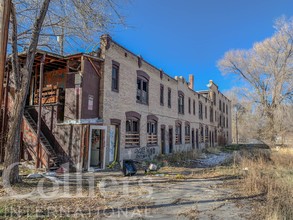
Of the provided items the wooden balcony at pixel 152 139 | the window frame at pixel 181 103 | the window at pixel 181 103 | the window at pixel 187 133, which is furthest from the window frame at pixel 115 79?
the window at pixel 187 133

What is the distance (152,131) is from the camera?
1891cm

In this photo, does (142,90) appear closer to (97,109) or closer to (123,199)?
(97,109)

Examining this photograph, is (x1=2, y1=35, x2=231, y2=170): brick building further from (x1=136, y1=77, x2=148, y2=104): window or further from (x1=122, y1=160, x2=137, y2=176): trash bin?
(x1=122, y1=160, x2=137, y2=176): trash bin

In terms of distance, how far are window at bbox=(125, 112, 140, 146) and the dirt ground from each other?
5.76 meters

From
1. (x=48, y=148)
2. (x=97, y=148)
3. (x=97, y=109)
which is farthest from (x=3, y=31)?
(x=97, y=148)

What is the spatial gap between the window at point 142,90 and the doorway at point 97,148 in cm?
483

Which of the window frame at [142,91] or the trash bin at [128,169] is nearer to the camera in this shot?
the trash bin at [128,169]

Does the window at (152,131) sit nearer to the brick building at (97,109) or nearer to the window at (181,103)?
the brick building at (97,109)

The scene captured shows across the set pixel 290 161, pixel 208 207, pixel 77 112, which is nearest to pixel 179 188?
pixel 208 207

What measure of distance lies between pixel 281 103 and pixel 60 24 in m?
30.0

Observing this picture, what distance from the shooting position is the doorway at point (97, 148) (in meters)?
12.7

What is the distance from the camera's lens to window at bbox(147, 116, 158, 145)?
1818 centimetres

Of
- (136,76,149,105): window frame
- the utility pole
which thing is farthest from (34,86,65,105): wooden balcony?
the utility pole

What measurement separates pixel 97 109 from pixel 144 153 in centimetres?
551
